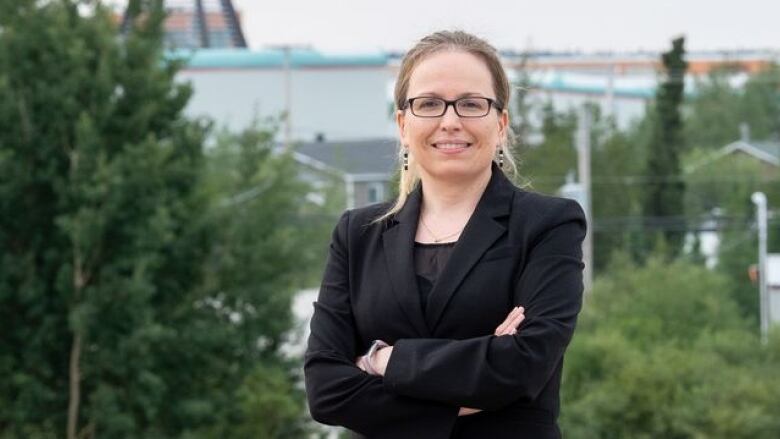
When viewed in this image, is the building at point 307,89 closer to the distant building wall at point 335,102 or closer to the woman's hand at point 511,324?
the distant building wall at point 335,102

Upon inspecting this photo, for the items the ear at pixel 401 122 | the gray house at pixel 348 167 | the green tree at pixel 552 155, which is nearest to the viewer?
the ear at pixel 401 122

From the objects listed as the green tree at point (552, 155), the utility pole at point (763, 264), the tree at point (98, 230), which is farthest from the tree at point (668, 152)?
the tree at point (98, 230)

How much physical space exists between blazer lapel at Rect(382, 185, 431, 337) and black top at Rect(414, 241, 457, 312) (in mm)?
14

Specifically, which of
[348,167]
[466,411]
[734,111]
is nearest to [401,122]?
[466,411]

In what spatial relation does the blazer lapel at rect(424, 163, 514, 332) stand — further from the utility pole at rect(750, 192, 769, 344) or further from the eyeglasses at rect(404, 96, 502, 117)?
the utility pole at rect(750, 192, 769, 344)

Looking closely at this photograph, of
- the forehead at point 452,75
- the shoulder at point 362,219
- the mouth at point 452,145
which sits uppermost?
the forehead at point 452,75

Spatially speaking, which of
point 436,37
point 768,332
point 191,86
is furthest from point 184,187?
point 436,37

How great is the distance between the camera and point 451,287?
3.21 meters

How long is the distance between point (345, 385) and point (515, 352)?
309 mm

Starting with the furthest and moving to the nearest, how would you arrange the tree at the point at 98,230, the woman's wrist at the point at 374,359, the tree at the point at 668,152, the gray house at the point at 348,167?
the gray house at the point at 348,167 < the tree at the point at 668,152 < the tree at the point at 98,230 < the woman's wrist at the point at 374,359

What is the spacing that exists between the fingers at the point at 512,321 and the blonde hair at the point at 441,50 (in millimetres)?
307

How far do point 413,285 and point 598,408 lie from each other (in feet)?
93.0

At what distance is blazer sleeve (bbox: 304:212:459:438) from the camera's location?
3.22 metres

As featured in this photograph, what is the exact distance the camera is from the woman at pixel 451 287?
3197 millimetres
